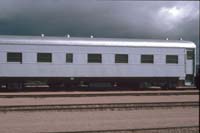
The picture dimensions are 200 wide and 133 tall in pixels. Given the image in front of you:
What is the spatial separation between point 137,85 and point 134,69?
1.57 m

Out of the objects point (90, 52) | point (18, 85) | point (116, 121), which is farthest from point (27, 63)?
point (116, 121)

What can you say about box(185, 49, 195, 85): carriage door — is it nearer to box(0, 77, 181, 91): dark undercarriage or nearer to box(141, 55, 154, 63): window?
box(0, 77, 181, 91): dark undercarriage

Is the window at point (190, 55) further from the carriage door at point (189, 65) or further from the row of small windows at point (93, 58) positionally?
the row of small windows at point (93, 58)

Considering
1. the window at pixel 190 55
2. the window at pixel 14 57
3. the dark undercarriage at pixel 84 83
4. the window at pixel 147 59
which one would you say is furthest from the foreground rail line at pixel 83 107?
the window at pixel 190 55

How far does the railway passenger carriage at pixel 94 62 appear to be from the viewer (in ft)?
72.8

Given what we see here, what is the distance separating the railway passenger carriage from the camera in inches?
874

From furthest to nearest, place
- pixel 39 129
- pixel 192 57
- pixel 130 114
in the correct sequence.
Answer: pixel 192 57
pixel 130 114
pixel 39 129

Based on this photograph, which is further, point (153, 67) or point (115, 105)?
point (153, 67)

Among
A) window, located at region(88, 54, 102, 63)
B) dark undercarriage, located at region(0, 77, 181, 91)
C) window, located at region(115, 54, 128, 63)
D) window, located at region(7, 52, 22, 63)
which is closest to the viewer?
window, located at region(7, 52, 22, 63)

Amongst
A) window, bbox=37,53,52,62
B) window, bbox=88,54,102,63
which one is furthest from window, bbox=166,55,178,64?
window, bbox=37,53,52,62

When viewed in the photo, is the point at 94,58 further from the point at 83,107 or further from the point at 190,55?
the point at 83,107

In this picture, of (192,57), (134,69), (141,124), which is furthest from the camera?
(192,57)

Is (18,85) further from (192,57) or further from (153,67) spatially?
(192,57)

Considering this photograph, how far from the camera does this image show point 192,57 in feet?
85.7
